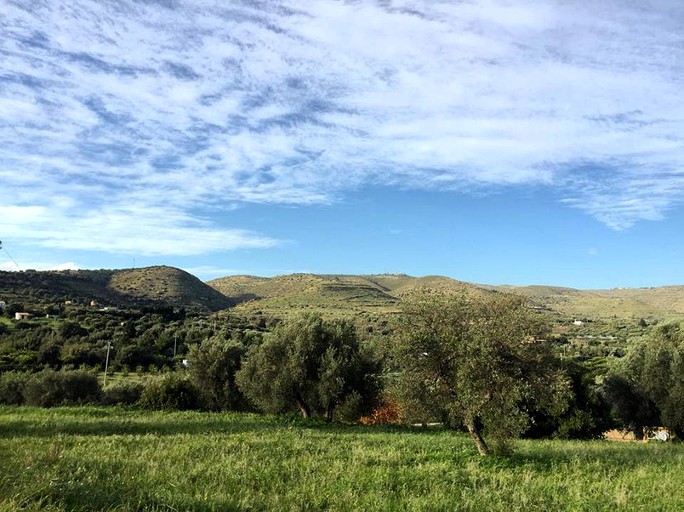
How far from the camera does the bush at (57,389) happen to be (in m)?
42.8

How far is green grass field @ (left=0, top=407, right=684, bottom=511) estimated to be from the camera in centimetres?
931

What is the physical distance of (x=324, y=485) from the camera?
38.7 ft

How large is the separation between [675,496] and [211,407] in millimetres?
37119

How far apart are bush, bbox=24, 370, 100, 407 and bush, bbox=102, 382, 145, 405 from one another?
1668 millimetres

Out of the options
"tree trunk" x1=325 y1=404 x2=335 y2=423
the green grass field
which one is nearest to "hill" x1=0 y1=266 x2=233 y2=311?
"tree trunk" x1=325 y1=404 x2=335 y2=423

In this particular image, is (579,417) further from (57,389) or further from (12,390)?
(12,390)

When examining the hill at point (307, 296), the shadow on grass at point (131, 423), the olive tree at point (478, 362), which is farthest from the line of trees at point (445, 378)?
the hill at point (307, 296)

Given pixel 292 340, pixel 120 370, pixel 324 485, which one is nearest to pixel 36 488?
pixel 324 485

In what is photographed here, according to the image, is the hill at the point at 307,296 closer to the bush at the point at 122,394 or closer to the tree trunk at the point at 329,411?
the bush at the point at 122,394

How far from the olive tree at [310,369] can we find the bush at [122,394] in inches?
598

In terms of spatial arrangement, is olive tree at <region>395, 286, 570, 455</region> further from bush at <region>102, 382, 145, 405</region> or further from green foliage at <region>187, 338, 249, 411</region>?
bush at <region>102, 382, 145, 405</region>

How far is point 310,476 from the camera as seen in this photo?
12.8 metres

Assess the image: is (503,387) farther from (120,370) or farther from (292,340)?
(120,370)

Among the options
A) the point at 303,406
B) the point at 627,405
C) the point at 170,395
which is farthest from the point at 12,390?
the point at 627,405
